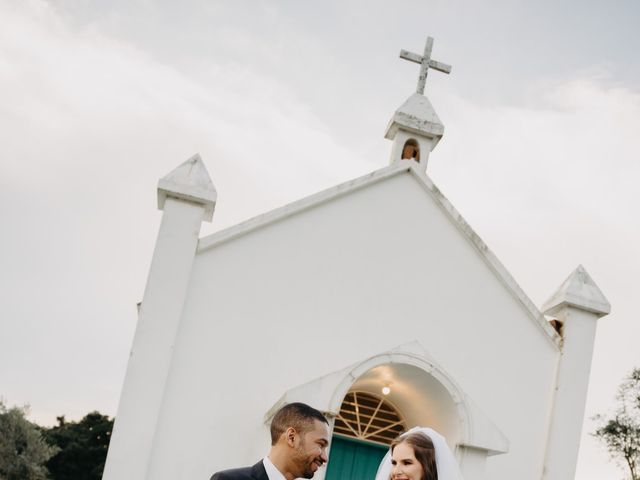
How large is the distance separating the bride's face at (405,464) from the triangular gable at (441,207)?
758 centimetres

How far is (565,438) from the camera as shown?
41.0ft

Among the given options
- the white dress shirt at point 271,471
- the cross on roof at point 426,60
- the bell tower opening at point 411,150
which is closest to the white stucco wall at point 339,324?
the bell tower opening at point 411,150

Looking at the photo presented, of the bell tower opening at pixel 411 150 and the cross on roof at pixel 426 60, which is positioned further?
the cross on roof at pixel 426 60

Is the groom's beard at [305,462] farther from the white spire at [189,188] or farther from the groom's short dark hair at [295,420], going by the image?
the white spire at [189,188]

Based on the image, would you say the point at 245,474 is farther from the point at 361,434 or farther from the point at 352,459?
the point at 361,434

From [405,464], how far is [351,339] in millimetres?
7274

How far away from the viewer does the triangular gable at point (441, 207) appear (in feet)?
41.5

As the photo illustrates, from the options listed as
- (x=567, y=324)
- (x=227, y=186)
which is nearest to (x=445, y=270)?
(x=567, y=324)

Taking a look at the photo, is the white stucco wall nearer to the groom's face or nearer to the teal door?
the teal door

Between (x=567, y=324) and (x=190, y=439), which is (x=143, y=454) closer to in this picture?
(x=190, y=439)

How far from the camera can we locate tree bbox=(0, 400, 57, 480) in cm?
3123

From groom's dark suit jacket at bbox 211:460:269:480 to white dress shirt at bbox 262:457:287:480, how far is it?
0.02 metres

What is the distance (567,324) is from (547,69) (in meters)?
4.41

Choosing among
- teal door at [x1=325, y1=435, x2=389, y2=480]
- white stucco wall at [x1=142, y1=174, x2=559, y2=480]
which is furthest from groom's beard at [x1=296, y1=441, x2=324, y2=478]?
teal door at [x1=325, y1=435, x2=389, y2=480]
